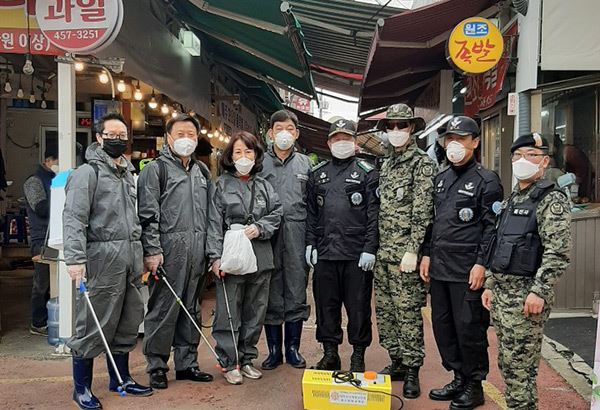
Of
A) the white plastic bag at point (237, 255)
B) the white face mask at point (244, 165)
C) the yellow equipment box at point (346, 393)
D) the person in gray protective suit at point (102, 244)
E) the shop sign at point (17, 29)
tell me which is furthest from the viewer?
the shop sign at point (17, 29)

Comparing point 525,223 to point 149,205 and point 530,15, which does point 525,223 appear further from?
point 530,15

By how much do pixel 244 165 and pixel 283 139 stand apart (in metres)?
0.49

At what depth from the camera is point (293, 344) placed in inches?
191

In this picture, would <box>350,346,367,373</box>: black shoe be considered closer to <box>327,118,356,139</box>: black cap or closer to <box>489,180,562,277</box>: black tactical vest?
<box>489,180,562,277</box>: black tactical vest

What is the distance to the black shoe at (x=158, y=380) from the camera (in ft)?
14.0

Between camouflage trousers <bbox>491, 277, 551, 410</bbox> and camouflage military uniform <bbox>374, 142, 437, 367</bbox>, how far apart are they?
87 centimetres

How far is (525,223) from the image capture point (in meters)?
3.21

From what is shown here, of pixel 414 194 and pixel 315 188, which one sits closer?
pixel 414 194

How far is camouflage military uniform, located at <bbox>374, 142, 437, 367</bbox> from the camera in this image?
4.03 metres

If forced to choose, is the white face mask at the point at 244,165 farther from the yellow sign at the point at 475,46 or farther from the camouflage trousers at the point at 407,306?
the yellow sign at the point at 475,46

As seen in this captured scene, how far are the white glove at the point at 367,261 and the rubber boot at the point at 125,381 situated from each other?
75.0 inches

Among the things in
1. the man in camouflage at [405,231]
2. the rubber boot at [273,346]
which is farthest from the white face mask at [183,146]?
the rubber boot at [273,346]

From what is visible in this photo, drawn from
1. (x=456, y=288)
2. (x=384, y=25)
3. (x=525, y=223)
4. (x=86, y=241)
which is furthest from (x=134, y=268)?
(x=384, y=25)

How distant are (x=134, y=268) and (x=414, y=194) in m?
2.15
